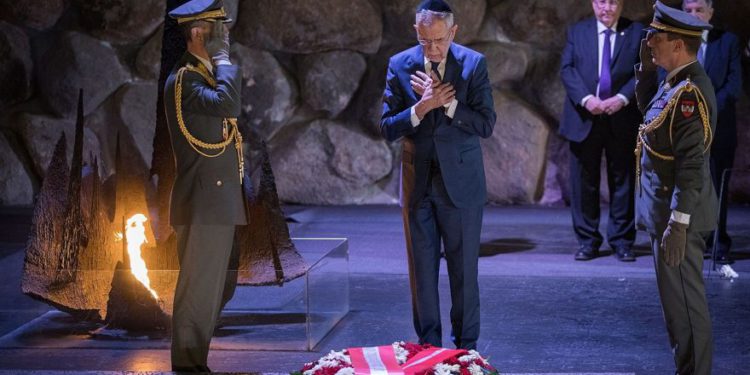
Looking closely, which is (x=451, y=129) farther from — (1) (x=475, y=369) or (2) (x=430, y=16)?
(1) (x=475, y=369)

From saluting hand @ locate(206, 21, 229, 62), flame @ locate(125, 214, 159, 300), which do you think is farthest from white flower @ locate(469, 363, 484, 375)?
flame @ locate(125, 214, 159, 300)

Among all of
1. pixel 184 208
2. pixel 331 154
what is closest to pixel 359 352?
pixel 184 208

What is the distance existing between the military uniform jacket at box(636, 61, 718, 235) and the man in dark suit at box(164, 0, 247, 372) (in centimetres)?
A: 157

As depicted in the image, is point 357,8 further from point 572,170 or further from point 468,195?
point 468,195

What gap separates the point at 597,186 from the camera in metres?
7.38

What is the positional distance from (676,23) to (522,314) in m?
2.01

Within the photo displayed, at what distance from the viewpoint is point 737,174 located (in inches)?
352

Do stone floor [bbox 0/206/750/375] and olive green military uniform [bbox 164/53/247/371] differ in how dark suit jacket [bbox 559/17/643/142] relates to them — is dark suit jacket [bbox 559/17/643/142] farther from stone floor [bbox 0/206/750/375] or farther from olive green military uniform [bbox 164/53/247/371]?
olive green military uniform [bbox 164/53/247/371]

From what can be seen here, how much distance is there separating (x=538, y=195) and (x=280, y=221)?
387 centimetres

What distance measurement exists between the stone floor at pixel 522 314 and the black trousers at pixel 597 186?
Answer: 168mm

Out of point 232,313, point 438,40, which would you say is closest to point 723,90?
point 438,40

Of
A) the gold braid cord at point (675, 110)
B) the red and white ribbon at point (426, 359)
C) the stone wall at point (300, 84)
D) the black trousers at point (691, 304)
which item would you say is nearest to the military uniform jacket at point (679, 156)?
the gold braid cord at point (675, 110)

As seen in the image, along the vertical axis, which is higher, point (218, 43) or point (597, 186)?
point (218, 43)

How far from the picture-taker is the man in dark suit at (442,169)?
4.81m
